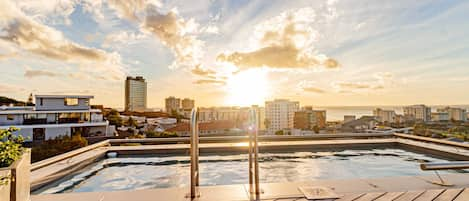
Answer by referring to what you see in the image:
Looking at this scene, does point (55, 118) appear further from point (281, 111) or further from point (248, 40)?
point (281, 111)

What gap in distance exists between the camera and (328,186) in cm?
246

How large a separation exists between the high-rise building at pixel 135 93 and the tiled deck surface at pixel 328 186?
4332 cm

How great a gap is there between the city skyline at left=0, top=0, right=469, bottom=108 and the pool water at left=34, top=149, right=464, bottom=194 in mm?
1651

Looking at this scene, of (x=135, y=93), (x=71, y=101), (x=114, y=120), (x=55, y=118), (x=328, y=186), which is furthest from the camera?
(x=135, y=93)

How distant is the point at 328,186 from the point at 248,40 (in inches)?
224

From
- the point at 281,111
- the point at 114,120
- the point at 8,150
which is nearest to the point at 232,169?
the point at 8,150

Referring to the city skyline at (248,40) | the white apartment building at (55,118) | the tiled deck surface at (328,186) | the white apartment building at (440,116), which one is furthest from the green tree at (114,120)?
the white apartment building at (440,116)

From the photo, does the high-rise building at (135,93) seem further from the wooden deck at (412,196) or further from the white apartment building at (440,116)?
the wooden deck at (412,196)

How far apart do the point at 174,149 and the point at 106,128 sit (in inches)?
770

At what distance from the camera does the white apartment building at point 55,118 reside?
18.5 meters

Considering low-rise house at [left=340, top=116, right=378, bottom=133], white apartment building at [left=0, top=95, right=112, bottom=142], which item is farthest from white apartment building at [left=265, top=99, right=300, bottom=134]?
low-rise house at [left=340, top=116, right=378, bottom=133]

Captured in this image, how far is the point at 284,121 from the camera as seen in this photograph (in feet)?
187

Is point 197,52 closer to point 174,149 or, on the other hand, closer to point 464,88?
point 174,149

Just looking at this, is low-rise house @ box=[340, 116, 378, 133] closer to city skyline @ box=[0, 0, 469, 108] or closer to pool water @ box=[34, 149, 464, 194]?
city skyline @ box=[0, 0, 469, 108]
